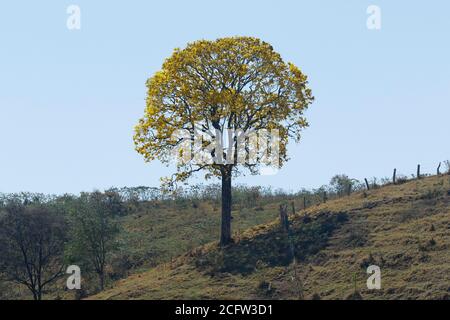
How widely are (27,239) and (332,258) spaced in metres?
24.7

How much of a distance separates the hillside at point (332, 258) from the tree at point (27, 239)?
26.8ft

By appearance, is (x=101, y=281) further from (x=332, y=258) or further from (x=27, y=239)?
(x=332, y=258)

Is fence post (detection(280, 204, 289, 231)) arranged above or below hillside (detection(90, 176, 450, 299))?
above

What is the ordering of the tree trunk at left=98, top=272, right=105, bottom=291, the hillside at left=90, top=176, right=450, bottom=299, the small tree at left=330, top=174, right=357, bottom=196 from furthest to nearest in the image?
the small tree at left=330, top=174, right=357, bottom=196 → the tree trunk at left=98, top=272, right=105, bottom=291 → the hillside at left=90, top=176, right=450, bottom=299

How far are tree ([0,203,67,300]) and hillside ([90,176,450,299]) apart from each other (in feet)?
26.8

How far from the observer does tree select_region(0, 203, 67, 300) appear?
209 ft

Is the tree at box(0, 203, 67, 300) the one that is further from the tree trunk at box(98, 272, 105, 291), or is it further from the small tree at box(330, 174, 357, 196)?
the small tree at box(330, 174, 357, 196)

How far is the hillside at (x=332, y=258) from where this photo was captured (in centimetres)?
4719

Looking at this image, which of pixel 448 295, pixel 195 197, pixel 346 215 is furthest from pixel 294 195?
pixel 448 295

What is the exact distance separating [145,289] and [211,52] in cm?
1799

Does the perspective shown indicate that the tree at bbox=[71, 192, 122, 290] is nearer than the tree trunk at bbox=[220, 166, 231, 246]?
No

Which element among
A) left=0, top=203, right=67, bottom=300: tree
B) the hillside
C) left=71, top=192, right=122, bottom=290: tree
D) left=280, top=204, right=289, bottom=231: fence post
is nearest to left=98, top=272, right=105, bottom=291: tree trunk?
left=71, top=192, right=122, bottom=290: tree

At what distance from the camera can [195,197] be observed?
9481cm

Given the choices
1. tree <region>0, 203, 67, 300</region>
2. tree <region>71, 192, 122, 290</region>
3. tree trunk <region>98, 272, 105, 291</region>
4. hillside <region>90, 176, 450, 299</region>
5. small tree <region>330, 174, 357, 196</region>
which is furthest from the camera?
small tree <region>330, 174, 357, 196</region>
